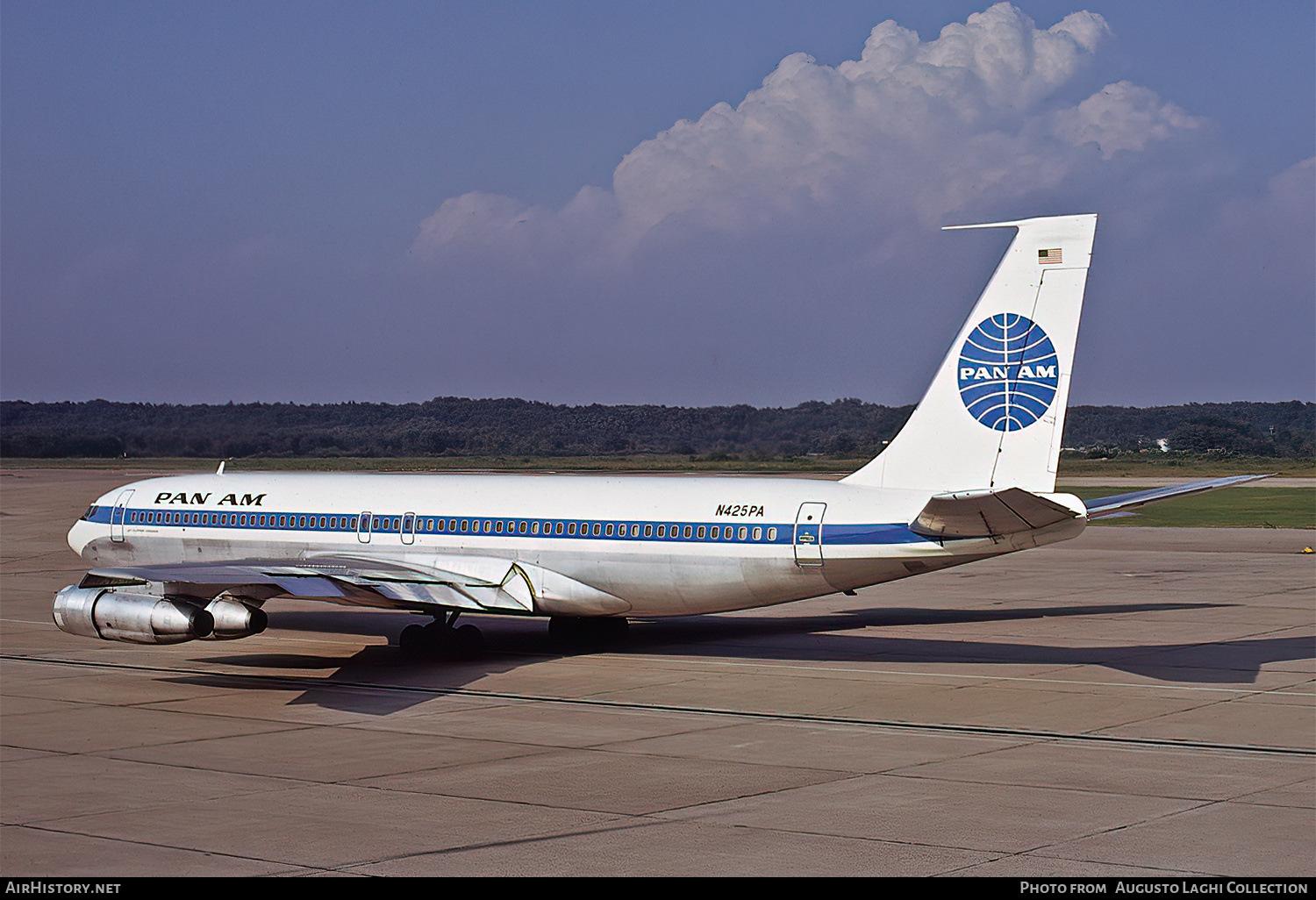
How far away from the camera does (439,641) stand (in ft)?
94.4

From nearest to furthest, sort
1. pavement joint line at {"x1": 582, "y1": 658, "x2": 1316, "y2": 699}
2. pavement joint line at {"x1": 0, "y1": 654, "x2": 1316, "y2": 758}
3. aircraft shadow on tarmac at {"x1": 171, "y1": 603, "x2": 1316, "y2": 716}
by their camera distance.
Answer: pavement joint line at {"x1": 0, "y1": 654, "x2": 1316, "y2": 758} → pavement joint line at {"x1": 582, "y1": 658, "x2": 1316, "y2": 699} → aircraft shadow on tarmac at {"x1": 171, "y1": 603, "x2": 1316, "y2": 716}

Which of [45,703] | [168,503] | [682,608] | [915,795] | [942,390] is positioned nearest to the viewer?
[915,795]

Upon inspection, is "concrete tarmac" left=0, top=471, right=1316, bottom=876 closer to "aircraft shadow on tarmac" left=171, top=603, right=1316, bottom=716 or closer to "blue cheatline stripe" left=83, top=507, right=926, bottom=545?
"aircraft shadow on tarmac" left=171, top=603, right=1316, bottom=716

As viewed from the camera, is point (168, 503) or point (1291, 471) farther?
point (1291, 471)

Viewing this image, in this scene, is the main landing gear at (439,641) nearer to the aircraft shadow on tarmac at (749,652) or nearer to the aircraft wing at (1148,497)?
the aircraft shadow on tarmac at (749,652)

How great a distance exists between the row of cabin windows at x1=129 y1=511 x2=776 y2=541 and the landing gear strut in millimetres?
2320

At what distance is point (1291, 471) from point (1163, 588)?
3388 inches

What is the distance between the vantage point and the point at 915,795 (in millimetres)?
16172

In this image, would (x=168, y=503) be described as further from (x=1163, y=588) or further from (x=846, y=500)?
(x=1163, y=588)

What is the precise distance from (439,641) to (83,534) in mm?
10514

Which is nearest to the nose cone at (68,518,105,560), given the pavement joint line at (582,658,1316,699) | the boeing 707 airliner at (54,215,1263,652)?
the boeing 707 airliner at (54,215,1263,652)

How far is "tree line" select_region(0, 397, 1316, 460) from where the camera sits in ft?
300

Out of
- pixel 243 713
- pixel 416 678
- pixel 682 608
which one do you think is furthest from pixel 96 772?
pixel 682 608

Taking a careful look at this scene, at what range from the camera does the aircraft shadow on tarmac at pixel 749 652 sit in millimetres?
25250
